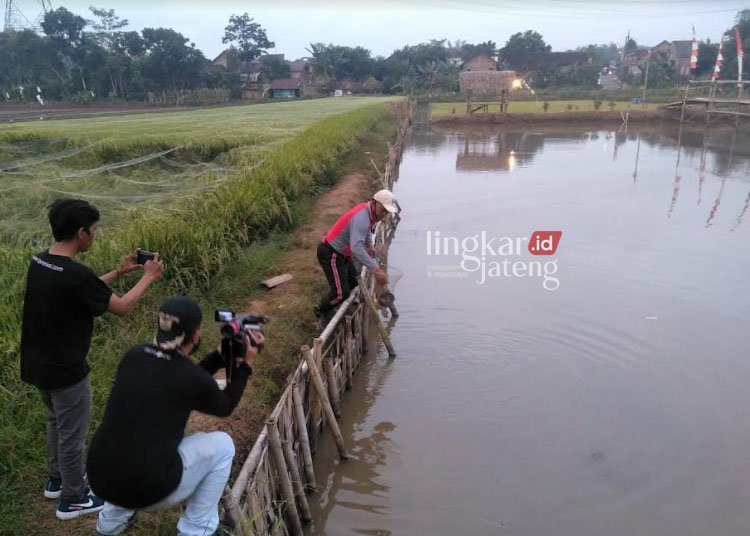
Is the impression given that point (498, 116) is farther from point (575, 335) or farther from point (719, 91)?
point (575, 335)

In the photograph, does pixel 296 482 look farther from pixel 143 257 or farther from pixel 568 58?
pixel 568 58

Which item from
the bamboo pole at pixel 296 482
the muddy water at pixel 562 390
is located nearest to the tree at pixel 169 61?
the muddy water at pixel 562 390

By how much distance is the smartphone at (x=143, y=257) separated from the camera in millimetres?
2869

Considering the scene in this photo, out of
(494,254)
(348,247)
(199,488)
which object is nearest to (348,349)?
(348,247)

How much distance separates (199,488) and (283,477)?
1015mm

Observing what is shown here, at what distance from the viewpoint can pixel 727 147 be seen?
70.7 feet

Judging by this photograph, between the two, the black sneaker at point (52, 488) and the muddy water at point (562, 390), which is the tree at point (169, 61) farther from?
the black sneaker at point (52, 488)

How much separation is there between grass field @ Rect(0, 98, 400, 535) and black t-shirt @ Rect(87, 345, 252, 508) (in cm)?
82

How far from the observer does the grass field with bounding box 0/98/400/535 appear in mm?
3406

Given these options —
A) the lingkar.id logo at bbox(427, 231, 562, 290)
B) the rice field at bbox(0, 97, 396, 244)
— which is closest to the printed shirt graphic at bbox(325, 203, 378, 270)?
the lingkar.id logo at bbox(427, 231, 562, 290)

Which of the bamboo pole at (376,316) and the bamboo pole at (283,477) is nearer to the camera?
the bamboo pole at (283,477)

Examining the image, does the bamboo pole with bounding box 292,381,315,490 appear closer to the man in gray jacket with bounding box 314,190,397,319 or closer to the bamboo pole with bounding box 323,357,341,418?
the bamboo pole with bounding box 323,357,341,418

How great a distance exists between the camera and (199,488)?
2.46 metres

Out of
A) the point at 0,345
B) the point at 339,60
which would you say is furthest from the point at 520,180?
the point at 339,60
